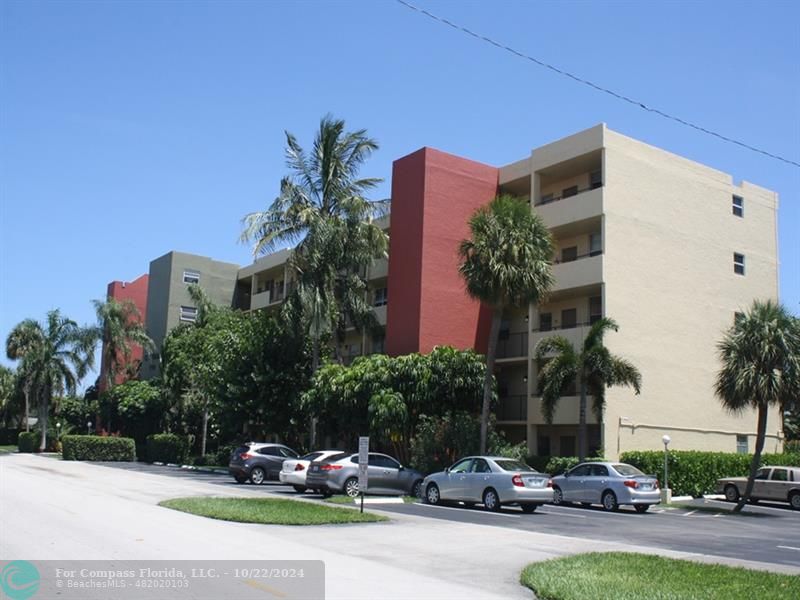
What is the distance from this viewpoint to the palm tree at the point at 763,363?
25.7 metres

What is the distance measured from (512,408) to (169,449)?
82.4ft

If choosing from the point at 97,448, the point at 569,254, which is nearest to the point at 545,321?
the point at 569,254

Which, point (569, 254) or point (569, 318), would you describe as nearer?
point (569, 318)

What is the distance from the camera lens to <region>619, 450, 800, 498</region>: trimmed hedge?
30.0 meters

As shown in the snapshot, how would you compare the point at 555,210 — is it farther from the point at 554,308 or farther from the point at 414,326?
the point at 414,326

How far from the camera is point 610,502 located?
999 inches

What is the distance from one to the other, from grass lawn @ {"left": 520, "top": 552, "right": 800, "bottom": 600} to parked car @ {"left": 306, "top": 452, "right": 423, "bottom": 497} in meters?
13.8

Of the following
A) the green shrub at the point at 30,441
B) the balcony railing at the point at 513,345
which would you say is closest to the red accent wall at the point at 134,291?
the green shrub at the point at 30,441

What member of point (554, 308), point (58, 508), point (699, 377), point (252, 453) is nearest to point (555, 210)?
point (554, 308)

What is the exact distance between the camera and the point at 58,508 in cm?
1841

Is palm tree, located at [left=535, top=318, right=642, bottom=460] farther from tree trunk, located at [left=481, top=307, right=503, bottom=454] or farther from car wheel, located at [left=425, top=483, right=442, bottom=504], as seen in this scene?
car wheel, located at [left=425, top=483, right=442, bottom=504]

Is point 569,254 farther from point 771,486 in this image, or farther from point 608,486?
point 608,486

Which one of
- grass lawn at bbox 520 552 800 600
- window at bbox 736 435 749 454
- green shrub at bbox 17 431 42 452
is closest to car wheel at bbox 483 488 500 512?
grass lawn at bbox 520 552 800 600

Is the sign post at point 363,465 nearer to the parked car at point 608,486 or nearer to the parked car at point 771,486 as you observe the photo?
the parked car at point 608,486
